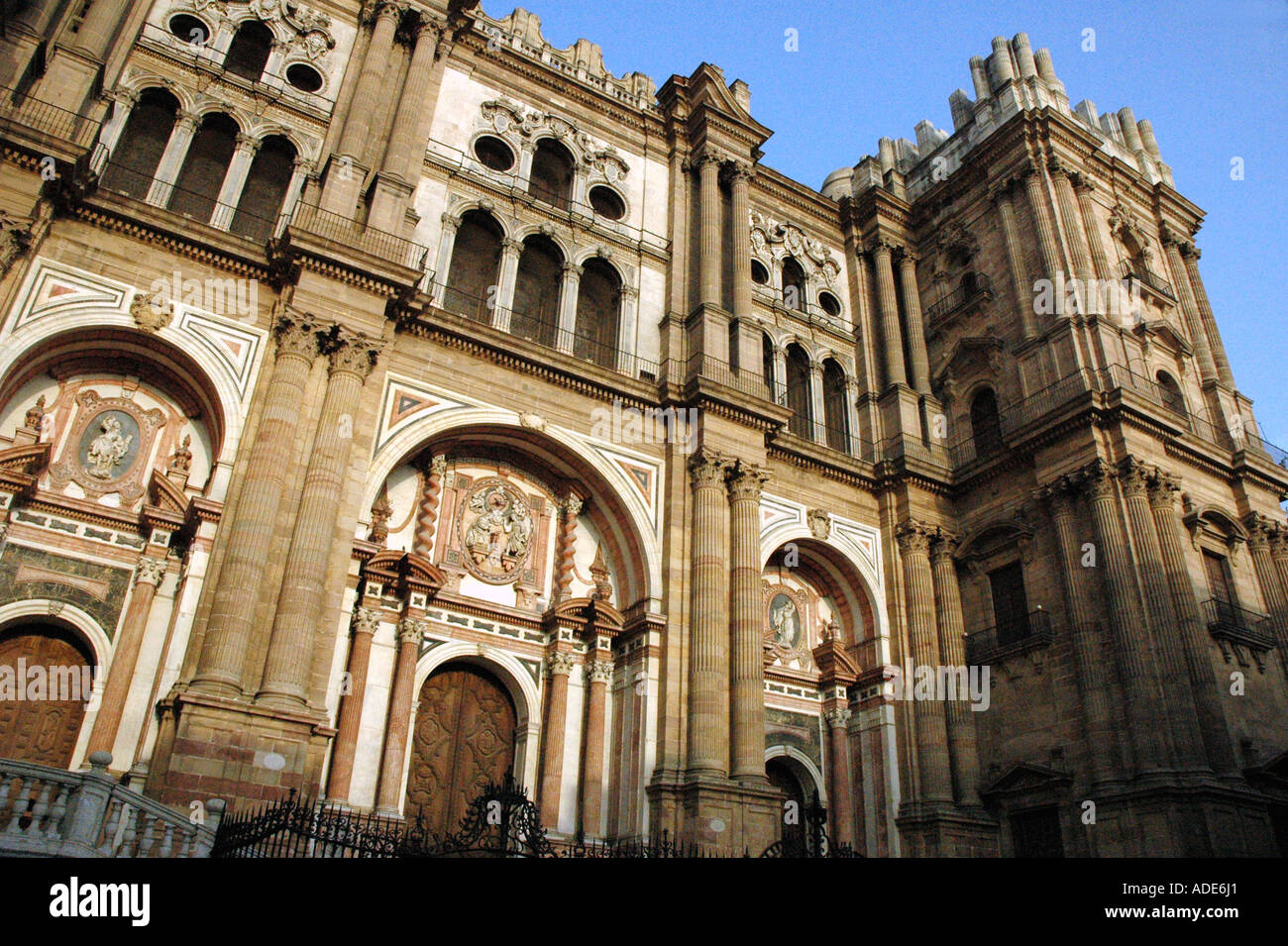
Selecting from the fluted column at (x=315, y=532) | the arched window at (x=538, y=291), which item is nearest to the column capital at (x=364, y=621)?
the fluted column at (x=315, y=532)

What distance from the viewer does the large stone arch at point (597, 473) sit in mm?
18406

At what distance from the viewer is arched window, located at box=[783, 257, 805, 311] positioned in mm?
26219

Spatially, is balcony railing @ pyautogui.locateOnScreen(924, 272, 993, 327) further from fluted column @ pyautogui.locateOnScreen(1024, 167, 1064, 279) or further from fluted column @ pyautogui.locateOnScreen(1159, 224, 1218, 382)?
fluted column @ pyautogui.locateOnScreen(1159, 224, 1218, 382)

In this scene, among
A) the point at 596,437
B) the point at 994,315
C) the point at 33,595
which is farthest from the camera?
the point at 994,315

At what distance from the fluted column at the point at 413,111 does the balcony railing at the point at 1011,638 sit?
51.7 feet

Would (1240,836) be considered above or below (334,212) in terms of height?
below

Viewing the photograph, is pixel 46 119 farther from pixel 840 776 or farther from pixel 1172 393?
pixel 1172 393

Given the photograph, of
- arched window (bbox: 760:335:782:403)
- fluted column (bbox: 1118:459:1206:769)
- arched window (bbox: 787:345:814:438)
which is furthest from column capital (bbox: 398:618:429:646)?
fluted column (bbox: 1118:459:1206:769)

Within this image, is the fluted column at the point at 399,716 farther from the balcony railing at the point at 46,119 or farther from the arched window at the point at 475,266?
the balcony railing at the point at 46,119
